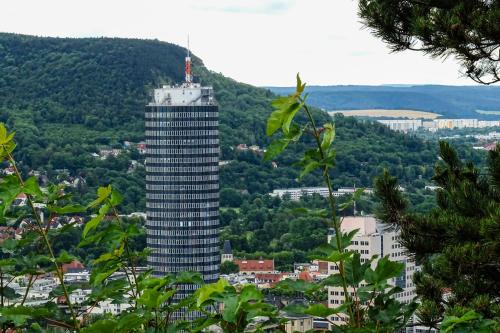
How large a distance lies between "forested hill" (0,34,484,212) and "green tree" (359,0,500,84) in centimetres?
5247

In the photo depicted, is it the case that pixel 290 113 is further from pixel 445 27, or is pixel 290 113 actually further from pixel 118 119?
pixel 118 119

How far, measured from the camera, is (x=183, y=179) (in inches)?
1806

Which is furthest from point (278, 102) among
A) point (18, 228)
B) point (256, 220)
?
point (256, 220)

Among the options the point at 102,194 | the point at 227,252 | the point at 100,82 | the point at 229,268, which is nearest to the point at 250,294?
the point at 102,194

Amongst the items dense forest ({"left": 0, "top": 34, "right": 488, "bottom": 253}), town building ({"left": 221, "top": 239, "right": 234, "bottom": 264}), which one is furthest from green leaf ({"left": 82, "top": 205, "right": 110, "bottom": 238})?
dense forest ({"left": 0, "top": 34, "right": 488, "bottom": 253})

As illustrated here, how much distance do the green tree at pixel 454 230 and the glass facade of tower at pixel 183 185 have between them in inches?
1440

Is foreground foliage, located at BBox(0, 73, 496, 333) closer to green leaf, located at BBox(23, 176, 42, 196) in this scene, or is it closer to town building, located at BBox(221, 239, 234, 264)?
green leaf, located at BBox(23, 176, 42, 196)

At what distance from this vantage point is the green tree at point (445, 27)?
6711 mm

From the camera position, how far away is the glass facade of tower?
44750 mm

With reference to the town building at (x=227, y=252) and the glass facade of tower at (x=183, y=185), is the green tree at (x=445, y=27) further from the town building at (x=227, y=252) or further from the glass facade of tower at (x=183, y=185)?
the town building at (x=227, y=252)

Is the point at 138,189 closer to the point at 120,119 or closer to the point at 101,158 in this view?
the point at 101,158

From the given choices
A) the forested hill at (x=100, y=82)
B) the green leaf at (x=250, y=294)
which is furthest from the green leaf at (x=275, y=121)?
the forested hill at (x=100, y=82)

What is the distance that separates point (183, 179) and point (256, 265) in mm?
5033

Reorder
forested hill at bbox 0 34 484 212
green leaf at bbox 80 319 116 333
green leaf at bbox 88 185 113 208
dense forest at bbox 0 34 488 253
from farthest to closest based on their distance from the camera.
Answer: forested hill at bbox 0 34 484 212 < dense forest at bbox 0 34 488 253 < green leaf at bbox 88 185 113 208 < green leaf at bbox 80 319 116 333
